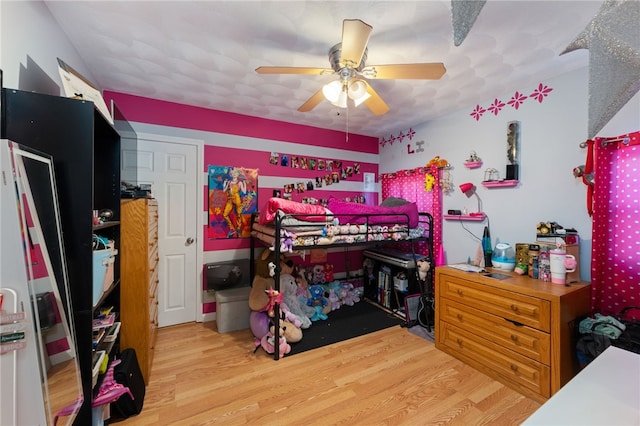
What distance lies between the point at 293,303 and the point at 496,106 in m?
2.92

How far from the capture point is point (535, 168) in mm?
2342

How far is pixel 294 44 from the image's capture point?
5.83 feet

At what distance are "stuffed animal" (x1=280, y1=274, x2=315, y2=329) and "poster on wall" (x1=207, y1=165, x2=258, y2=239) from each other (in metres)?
0.75

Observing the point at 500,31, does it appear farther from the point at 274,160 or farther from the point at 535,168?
the point at 274,160

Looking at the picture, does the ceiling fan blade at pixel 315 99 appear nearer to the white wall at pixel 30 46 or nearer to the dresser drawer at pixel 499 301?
the white wall at pixel 30 46

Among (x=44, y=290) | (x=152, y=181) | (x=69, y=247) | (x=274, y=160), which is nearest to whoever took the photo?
(x=44, y=290)

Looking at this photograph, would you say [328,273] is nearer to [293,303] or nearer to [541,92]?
[293,303]

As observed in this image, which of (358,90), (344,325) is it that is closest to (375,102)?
(358,90)

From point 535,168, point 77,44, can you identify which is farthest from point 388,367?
point 77,44

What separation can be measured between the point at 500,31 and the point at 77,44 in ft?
9.11

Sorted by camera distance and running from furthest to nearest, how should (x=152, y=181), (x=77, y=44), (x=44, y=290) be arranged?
1. (x=152, y=181)
2. (x=77, y=44)
3. (x=44, y=290)

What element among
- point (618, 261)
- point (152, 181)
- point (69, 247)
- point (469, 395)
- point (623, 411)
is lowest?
point (469, 395)

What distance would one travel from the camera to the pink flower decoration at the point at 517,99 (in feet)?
7.93

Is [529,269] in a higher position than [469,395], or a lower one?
higher
